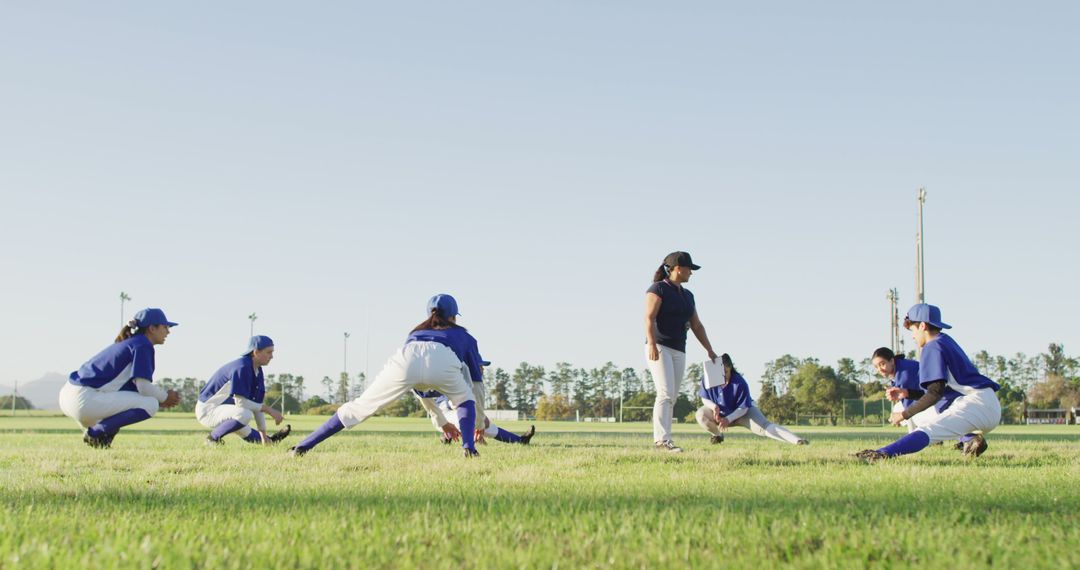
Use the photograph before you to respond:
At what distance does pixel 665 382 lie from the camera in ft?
31.0

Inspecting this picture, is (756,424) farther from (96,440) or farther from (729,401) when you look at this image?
(96,440)

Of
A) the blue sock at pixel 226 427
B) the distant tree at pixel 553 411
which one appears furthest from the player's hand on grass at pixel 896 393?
the distant tree at pixel 553 411

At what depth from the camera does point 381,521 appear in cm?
372

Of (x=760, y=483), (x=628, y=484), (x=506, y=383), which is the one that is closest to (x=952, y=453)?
(x=760, y=483)

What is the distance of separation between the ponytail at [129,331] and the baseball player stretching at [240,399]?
52.6 inches

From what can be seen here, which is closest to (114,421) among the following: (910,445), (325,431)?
Answer: (325,431)

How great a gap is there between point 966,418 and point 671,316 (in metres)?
3.15

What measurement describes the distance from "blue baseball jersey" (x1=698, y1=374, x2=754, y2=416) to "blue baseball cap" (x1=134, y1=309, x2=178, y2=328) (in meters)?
6.45

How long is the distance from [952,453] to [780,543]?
20.9ft

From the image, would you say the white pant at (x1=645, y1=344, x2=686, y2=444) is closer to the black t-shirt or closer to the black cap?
the black t-shirt

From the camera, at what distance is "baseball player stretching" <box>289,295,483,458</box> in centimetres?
753

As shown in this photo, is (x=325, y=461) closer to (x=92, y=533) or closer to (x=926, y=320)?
(x=92, y=533)

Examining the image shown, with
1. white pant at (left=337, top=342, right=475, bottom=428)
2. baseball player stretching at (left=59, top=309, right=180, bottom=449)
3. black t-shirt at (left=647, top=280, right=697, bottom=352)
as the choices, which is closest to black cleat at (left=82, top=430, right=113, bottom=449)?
baseball player stretching at (left=59, top=309, right=180, bottom=449)

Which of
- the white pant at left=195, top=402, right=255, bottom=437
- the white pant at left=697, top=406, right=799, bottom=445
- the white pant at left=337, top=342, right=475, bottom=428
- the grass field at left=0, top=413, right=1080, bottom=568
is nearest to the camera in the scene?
the grass field at left=0, top=413, right=1080, bottom=568
